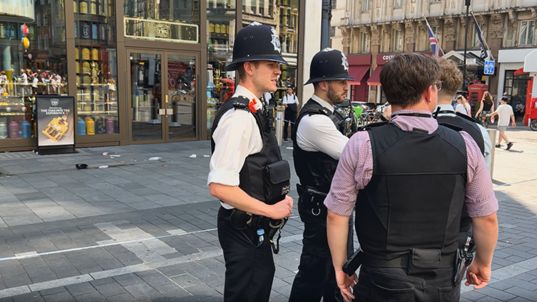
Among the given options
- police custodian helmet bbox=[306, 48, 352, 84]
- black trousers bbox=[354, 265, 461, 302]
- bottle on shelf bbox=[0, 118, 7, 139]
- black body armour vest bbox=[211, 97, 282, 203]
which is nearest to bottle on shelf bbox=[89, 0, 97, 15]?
bottle on shelf bbox=[0, 118, 7, 139]

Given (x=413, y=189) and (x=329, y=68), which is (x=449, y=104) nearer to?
(x=329, y=68)

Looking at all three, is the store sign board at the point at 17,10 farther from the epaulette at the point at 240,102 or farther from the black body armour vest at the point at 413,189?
the black body armour vest at the point at 413,189

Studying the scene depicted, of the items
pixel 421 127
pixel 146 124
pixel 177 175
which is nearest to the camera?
pixel 421 127

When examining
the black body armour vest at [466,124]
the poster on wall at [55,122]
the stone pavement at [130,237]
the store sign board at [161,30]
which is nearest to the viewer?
the black body armour vest at [466,124]

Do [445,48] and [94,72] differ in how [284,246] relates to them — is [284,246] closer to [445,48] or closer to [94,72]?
[94,72]

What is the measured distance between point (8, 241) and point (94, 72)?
7.68 metres

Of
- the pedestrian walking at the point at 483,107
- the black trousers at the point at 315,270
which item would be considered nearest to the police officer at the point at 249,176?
the black trousers at the point at 315,270

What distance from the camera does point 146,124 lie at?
12914 millimetres

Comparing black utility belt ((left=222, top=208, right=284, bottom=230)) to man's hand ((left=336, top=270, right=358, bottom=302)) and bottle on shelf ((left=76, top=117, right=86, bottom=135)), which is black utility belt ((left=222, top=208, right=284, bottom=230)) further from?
bottle on shelf ((left=76, top=117, right=86, bottom=135))

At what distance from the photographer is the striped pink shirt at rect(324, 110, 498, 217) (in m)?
2.03

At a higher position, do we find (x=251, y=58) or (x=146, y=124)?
(x=251, y=58)

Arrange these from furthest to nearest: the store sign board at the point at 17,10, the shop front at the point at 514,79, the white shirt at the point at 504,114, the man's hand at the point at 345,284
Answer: the shop front at the point at 514,79, the white shirt at the point at 504,114, the store sign board at the point at 17,10, the man's hand at the point at 345,284

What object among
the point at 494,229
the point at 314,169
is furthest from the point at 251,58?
the point at 494,229

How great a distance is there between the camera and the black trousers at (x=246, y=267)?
252 cm
